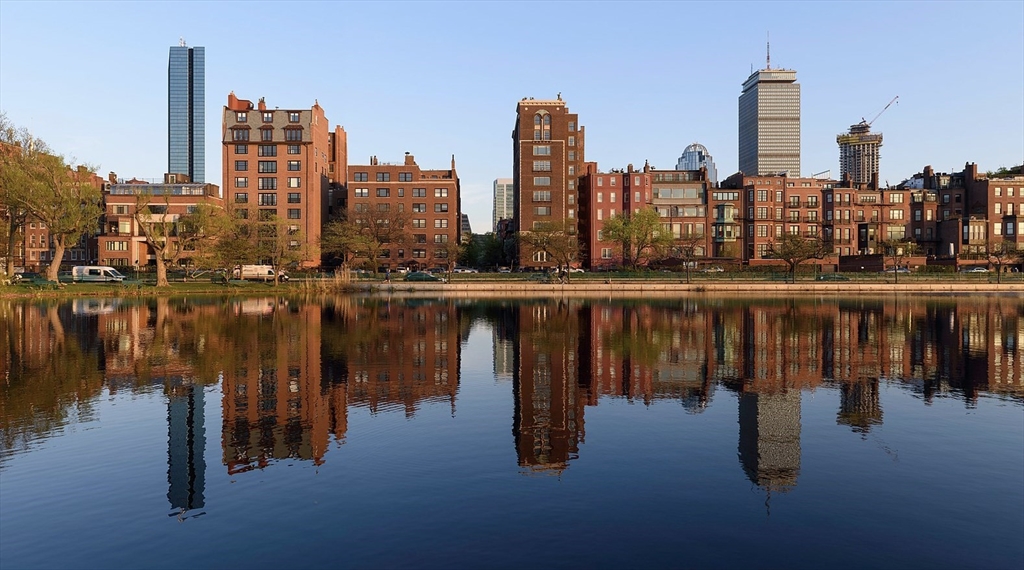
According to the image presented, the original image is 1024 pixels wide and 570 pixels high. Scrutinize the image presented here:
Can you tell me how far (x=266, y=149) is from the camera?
132750 mm

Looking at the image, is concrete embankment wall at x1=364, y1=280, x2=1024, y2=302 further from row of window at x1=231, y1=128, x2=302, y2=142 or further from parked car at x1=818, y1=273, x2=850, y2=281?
row of window at x1=231, y1=128, x2=302, y2=142

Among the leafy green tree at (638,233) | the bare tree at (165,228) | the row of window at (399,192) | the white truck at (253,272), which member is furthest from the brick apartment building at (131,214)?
the leafy green tree at (638,233)

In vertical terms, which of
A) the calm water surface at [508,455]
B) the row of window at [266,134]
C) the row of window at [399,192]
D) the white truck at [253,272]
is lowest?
the calm water surface at [508,455]

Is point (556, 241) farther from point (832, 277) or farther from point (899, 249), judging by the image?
point (899, 249)

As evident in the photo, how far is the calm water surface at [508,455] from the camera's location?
1193cm

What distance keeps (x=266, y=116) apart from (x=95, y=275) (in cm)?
4863

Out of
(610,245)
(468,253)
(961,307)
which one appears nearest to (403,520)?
(961,307)

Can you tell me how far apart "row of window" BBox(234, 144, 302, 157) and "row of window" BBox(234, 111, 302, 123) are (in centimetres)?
526

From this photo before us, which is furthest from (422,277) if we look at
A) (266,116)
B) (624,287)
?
(266,116)

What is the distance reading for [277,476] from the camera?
15.6 meters

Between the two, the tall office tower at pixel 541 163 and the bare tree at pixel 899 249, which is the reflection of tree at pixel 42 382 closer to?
the tall office tower at pixel 541 163

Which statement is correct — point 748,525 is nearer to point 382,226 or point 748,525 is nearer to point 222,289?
point 222,289

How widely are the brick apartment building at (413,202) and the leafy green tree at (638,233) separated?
3598 cm

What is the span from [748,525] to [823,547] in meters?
1.39
